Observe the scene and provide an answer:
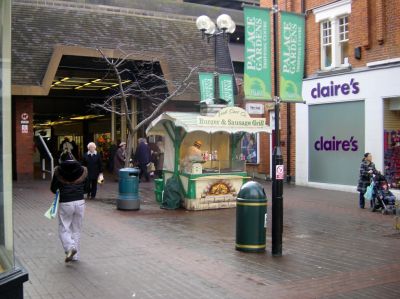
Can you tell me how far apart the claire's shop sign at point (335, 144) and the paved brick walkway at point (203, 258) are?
4874 mm

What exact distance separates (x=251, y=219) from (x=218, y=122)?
5172 millimetres

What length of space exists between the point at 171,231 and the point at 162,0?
1005 inches

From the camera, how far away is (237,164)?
1486 centimetres

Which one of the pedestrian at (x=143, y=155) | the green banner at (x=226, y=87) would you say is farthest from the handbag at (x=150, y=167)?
the green banner at (x=226, y=87)

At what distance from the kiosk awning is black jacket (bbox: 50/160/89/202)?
500 centimetres

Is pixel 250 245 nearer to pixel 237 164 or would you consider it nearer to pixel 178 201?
pixel 178 201

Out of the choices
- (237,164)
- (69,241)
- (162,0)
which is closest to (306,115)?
(237,164)

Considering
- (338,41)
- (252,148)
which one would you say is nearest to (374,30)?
(338,41)

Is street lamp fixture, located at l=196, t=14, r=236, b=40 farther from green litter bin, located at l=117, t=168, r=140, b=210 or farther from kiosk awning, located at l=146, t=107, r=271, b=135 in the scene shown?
green litter bin, located at l=117, t=168, r=140, b=210

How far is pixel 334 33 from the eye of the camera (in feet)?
59.6

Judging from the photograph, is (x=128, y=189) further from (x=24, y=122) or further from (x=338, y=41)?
(x=338, y=41)

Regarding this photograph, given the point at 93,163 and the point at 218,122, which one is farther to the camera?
the point at 93,163

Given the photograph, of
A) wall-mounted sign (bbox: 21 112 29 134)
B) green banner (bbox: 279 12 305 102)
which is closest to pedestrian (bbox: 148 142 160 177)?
wall-mounted sign (bbox: 21 112 29 134)

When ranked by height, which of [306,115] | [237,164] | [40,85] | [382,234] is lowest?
[382,234]
